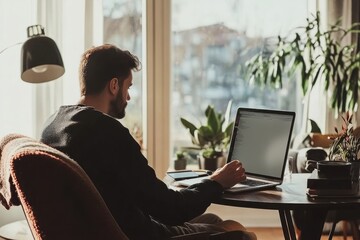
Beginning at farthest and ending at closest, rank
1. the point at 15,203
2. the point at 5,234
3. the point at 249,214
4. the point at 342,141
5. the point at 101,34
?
the point at 249,214
the point at 101,34
the point at 5,234
the point at 342,141
the point at 15,203

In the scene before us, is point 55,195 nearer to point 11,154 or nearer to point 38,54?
point 11,154

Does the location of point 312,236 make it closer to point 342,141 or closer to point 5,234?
point 342,141

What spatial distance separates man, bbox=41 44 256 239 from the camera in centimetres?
199

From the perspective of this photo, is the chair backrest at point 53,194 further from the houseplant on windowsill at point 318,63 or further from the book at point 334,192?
the houseplant on windowsill at point 318,63

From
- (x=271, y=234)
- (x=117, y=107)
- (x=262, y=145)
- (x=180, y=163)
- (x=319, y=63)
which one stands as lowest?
(x=271, y=234)

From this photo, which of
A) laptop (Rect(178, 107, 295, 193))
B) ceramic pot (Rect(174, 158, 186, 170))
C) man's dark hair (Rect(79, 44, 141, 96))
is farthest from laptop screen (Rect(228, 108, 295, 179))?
ceramic pot (Rect(174, 158, 186, 170))

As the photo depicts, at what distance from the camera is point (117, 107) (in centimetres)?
223

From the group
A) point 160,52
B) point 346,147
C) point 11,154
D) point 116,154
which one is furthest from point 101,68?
point 160,52

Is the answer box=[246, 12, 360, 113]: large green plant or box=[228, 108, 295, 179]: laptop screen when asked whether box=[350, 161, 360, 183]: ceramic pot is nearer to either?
box=[228, 108, 295, 179]: laptop screen

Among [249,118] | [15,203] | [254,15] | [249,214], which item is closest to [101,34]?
[254,15]

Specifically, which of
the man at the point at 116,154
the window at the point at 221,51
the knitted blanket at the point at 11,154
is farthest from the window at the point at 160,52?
the knitted blanket at the point at 11,154

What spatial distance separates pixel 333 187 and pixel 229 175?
0.36 meters

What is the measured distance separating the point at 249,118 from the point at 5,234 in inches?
48.1

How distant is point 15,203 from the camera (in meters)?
1.77
